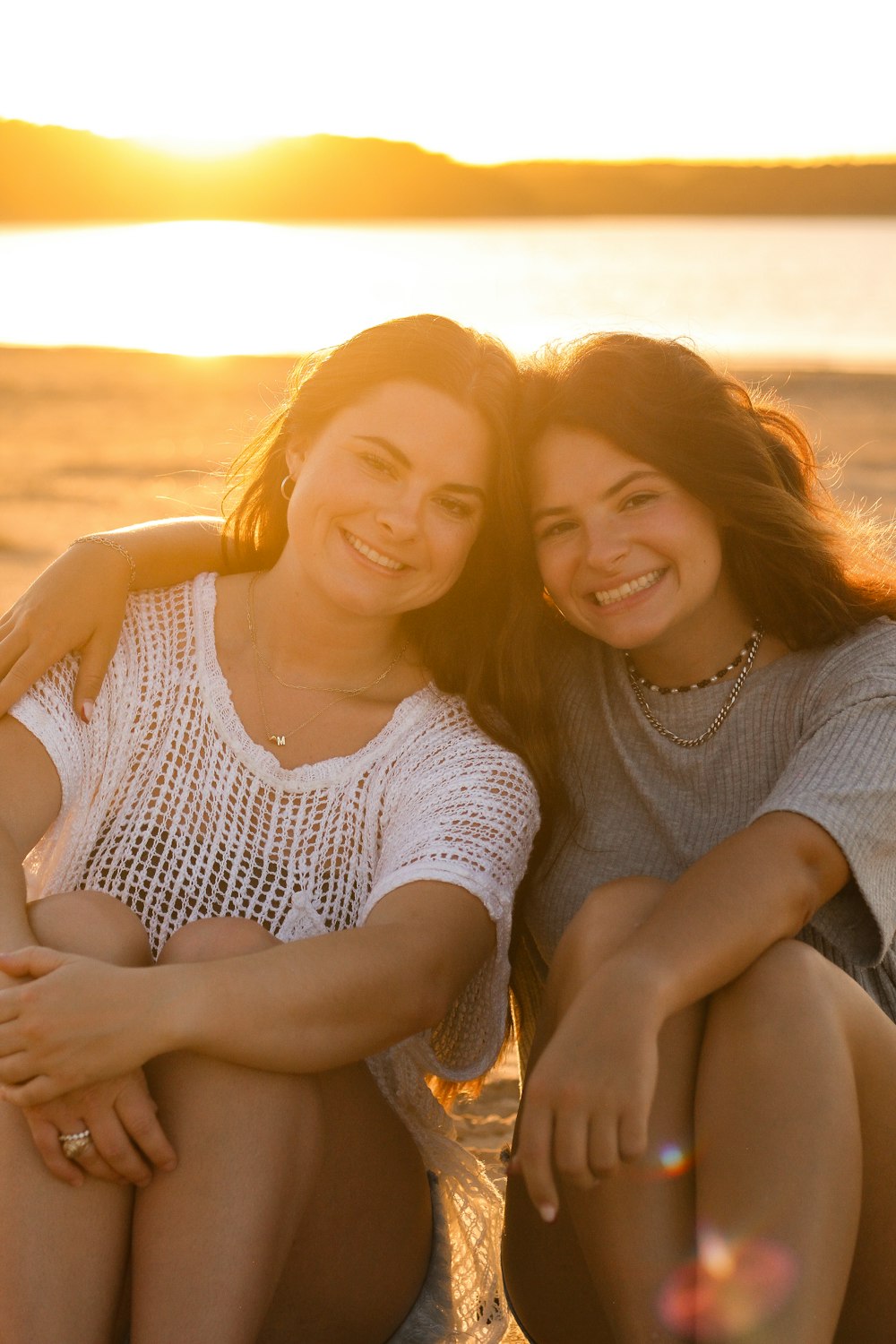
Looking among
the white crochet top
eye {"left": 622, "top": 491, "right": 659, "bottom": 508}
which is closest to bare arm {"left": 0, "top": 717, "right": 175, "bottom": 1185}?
the white crochet top

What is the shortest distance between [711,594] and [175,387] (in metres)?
14.9

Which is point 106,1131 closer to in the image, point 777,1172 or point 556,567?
point 777,1172

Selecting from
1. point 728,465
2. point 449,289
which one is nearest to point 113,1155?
point 728,465

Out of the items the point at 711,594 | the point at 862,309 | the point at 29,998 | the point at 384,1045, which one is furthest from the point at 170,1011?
the point at 862,309

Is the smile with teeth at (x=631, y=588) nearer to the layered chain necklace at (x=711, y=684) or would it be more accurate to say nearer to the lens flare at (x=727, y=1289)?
the layered chain necklace at (x=711, y=684)

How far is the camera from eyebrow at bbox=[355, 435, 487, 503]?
290 centimetres

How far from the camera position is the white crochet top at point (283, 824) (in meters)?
2.71

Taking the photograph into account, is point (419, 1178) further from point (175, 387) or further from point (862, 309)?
point (862, 309)

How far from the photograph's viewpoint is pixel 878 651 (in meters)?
2.70

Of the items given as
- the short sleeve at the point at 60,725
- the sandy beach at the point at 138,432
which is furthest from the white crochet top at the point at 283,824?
the sandy beach at the point at 138,432

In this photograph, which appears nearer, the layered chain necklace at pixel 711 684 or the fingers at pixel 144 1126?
the fingers at pixel 144 1126

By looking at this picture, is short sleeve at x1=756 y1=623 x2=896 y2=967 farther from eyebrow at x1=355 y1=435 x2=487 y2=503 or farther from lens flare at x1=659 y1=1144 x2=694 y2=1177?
eyebrow at x1=355 y1=435 x2=487 y2=503

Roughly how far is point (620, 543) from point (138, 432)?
12.4 meters

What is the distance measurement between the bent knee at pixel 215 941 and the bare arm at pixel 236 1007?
9 cm
